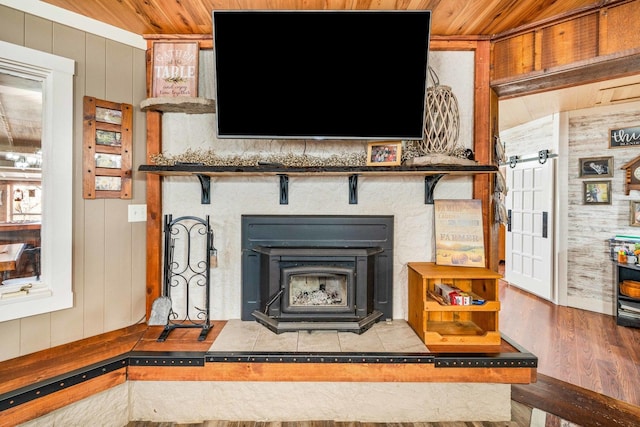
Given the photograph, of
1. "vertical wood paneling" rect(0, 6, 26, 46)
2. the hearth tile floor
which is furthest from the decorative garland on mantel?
the hearth tile floor

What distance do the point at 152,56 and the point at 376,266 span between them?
211cm

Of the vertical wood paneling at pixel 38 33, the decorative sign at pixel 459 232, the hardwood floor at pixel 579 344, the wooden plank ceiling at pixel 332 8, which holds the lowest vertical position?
the hardwood floor at pixel 579 344

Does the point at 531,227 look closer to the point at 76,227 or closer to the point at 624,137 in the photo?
the point at 624,137

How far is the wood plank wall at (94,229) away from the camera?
5.78ft

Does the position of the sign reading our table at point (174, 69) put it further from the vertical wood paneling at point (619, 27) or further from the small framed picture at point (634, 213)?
the small framed picture at point (634, 213)

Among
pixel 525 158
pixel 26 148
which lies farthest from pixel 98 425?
pixel 525 158

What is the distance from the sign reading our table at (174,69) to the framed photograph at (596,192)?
430 cm

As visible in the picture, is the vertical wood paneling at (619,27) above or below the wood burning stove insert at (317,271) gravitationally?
above

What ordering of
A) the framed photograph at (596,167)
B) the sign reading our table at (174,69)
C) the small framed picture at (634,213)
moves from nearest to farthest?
the sign reading our table at (174,69)
the small framed picture at (634,213)
the framed photograph at (596,167)

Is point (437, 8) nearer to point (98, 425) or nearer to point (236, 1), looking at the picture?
point (236, 1)

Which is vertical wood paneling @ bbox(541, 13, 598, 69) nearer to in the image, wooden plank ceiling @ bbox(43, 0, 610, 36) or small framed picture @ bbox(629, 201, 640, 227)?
wooden plank ceiling @ bbox(43, 0, 610, 36)

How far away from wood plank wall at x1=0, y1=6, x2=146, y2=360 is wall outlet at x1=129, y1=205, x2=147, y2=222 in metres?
0.03

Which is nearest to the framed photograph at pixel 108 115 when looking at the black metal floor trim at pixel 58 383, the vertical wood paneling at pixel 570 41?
the black metal floor trim at pixel 58 383

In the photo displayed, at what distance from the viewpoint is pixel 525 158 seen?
170 inches
